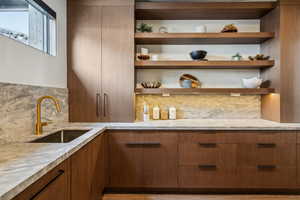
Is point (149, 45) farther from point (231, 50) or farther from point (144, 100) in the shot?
point (231, 50)

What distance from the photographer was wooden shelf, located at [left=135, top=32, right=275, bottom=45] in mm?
2695

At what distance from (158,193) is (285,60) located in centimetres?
230

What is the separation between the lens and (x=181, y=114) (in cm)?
313

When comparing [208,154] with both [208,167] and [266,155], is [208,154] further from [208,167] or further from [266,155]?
[266,155]

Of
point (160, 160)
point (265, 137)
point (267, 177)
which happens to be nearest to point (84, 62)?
point (160, 160)

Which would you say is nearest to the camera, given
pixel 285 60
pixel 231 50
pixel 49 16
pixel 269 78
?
pixel 49 16

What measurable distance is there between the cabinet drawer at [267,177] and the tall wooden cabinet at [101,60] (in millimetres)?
1527

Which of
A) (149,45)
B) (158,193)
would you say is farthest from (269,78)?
(158,193)

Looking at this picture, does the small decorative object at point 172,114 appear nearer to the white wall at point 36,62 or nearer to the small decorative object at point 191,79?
the small decorative object at point 191,79

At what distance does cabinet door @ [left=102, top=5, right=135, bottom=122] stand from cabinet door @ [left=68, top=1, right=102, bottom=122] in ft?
0.31

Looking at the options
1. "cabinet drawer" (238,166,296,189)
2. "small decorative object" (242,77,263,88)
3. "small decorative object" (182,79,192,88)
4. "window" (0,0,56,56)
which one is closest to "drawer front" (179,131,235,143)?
"cabinet drawer" (238,166,296,189)

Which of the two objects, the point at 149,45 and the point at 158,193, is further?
the point at 149,45

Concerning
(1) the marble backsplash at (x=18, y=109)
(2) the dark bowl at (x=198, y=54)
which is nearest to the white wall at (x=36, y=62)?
(1) the marble backsplash at (x=18, y=109)

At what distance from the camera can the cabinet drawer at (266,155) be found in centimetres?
236
